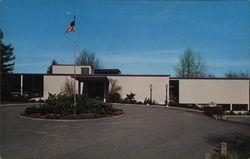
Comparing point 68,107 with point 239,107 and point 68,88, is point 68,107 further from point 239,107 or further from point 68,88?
point 239,107

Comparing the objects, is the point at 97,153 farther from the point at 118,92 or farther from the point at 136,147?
the point at 118,92

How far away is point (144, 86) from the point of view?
32562 mm

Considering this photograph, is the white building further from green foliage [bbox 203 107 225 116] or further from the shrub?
green foliage [bbox 203 107 225 116]

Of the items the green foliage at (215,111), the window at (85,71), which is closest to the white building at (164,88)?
the window at (85,71)

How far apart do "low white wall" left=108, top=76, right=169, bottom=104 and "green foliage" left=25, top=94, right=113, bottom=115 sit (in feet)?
Result: 57.7

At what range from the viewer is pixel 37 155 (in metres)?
5.75

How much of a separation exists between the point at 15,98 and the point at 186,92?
2833 centimetres

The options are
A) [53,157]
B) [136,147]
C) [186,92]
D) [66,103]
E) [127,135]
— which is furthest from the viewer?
[186,92]

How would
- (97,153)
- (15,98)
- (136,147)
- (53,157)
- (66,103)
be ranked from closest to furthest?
(53,157), (97,153), (136,147), (66,103), (15,98)

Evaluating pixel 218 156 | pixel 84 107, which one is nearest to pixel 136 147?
pixel 218 156

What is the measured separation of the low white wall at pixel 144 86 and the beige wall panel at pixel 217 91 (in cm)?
426

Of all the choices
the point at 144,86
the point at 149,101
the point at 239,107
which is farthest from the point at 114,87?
the point at 239,107

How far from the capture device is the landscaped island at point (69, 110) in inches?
521

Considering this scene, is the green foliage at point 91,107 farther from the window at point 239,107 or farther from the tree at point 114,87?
the window at point 239,107
